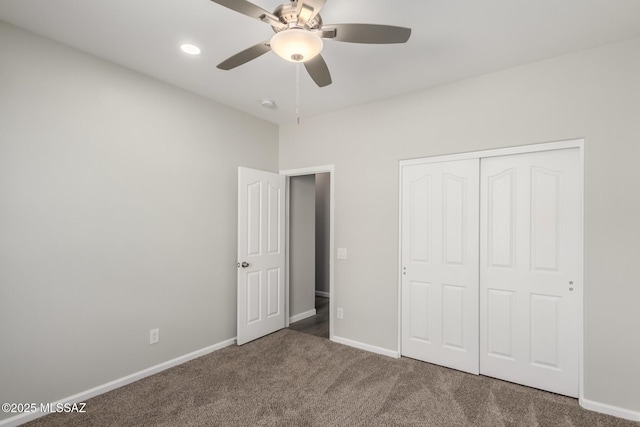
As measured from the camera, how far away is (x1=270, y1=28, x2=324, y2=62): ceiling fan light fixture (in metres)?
1.56

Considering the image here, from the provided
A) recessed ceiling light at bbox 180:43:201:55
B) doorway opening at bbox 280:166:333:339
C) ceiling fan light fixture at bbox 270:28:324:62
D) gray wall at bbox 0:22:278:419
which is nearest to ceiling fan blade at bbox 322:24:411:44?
ceiling fan light fixture at bbox 270:28:324:62

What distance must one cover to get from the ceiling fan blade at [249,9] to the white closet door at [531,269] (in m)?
2.22

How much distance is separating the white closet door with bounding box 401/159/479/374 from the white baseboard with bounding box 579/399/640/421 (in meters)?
0.77

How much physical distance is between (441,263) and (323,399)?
1.62 metres

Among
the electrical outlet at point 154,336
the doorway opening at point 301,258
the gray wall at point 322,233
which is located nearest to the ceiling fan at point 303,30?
the doorway opening at point 301,258

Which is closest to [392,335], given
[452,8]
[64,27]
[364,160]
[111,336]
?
[364,160]

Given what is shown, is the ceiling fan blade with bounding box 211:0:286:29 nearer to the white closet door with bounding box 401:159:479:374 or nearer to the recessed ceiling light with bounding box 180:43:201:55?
the recessed ceiling light with bounding box 180:43:201:55

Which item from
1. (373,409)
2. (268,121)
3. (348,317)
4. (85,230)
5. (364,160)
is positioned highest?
(268,121)

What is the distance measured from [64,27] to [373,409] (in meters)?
3.48

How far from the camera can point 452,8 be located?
6.32 feet

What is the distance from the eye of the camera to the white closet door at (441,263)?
9.53 ft

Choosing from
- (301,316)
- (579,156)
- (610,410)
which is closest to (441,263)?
(579,156)

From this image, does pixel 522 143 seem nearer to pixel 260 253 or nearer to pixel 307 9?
pixel 307 9

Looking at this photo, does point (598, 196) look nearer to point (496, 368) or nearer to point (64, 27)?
point (496, 368)
